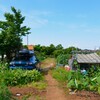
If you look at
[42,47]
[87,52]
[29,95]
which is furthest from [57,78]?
[42,47]

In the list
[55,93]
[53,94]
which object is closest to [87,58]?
[55,93]

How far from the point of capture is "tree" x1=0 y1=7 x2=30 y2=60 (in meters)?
22.1

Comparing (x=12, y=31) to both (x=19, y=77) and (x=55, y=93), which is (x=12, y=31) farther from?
(x=55, y=93)

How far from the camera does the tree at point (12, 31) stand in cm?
2210

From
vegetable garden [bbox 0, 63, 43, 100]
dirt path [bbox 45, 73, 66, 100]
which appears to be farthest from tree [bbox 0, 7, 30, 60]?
dirt path [bbox 45, 73, 66, 100]

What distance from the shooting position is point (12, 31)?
22656 mm

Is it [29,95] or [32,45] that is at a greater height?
[32,45]

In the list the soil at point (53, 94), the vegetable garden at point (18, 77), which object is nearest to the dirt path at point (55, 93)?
the soil at point (53, 94)

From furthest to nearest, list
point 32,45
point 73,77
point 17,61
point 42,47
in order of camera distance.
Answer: point 32,45 < point 42,47 < point 17,61 < point 73,77

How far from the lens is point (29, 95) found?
1174 cm

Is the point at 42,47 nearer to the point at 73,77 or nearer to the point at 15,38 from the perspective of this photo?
the point at 15,38

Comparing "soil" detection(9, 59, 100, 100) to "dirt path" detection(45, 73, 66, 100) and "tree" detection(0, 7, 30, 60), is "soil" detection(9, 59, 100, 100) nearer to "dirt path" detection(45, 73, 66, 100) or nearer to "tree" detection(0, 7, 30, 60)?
"dirt path" detection(45, 73, 66, 100)

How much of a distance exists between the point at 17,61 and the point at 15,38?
3053 millimetres

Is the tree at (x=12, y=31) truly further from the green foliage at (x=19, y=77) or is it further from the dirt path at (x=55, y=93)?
the dirt path at (x=55, y=93)
